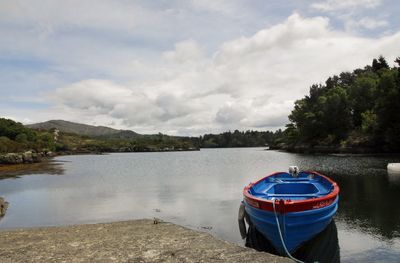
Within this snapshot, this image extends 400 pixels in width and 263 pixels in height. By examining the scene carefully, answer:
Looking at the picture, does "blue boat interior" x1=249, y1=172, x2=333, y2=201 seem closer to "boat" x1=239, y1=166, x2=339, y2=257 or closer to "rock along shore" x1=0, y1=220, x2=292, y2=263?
"boat" x1=239, y1=166, x2=339, y2=257

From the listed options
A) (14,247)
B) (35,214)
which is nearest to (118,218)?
(35,214)

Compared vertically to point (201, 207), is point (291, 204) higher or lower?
higher

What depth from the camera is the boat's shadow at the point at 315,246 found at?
604 inches

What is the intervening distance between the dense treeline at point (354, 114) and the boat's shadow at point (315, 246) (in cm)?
7811

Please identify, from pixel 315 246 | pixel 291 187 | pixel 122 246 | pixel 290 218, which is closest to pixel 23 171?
pixel 291 187

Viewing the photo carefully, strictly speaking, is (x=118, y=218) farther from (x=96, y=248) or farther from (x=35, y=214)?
(x=96, y=248)

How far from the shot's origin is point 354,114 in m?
122

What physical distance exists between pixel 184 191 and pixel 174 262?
25.4 meters

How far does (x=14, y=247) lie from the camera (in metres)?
14.4

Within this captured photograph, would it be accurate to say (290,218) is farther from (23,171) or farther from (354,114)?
(354,114)

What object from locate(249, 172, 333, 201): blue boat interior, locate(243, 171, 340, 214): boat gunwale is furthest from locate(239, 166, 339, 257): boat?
locate(249, 172, 333, 201): blue boat interior

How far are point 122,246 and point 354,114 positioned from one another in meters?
121

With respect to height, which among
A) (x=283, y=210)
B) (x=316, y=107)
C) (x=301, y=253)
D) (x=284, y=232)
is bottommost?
(x=301, y=253)

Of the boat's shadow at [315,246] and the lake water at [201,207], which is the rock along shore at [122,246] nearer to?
the boat's shadow at [315,246]
